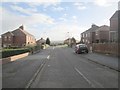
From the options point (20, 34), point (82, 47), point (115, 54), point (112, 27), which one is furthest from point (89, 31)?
point (115, 54)

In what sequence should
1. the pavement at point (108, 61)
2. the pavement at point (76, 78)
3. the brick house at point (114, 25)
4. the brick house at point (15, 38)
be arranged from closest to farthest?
the pavement at point (76, 78), the pavement at point (108, 61), the brick house at point (114, 25), the brick house at point (15, 38)

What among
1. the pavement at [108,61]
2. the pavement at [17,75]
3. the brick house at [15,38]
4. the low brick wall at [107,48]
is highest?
the brick house at [15,38]

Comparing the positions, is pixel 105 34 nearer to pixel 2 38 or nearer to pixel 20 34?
pixel 20 34

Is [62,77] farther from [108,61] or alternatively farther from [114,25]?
[114,25]

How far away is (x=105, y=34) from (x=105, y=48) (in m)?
43.8

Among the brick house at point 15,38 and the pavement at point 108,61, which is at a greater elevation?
the brick house at point 15,38

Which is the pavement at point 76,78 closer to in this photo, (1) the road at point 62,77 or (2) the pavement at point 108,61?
(1) the road at point 62,77

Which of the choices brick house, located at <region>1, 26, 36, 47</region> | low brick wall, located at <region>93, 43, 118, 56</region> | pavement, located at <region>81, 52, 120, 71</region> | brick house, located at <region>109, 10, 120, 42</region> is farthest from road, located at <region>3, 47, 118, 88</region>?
brick house, located at <region>1, 26, 36, 47</region>

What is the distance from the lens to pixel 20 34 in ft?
307

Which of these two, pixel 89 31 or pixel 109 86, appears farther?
pixel 89 31

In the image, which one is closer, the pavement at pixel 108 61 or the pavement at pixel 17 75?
the pavement at pixel 17 75

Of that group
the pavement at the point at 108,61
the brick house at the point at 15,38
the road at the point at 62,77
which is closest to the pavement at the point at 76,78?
the road at the point at 62,77

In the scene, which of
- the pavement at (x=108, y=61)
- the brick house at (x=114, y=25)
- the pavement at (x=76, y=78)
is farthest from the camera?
the brick house at (x=114, y=25)

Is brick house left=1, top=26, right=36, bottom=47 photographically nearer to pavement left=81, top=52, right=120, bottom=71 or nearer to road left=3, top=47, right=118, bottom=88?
pavement left=81, top=52, right=120, bottom=71
